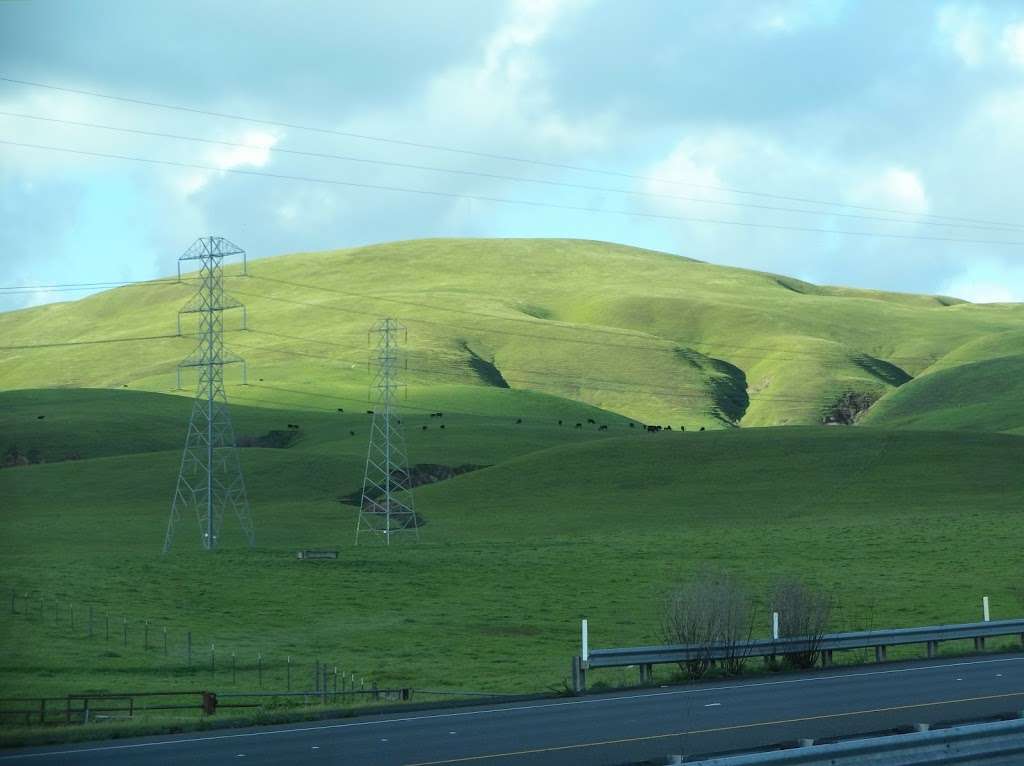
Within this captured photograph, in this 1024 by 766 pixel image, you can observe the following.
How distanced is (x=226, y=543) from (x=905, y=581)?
45.9 m

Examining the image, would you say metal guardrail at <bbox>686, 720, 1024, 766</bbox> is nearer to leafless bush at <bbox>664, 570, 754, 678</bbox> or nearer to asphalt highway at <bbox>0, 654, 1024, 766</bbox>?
asphalt highway at <bbox>0, 654, 1024, 766</bbox>

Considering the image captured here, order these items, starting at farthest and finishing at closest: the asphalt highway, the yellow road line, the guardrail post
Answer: the guardrail post
the asphalt highway
the yellow road line

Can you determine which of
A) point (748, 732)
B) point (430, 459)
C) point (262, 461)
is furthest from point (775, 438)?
point (748, 732)

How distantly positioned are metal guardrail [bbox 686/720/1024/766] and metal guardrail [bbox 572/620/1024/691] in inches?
485

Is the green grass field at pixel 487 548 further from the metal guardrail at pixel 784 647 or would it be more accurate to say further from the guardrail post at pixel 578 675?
the guardrail post at pixel 578 675

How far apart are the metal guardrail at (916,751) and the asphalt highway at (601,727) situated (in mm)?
3304

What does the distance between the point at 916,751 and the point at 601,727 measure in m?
7.98

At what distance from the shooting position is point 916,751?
16.9m

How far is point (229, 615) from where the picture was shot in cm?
5825

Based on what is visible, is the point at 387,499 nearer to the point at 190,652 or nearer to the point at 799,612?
the point at 190,652

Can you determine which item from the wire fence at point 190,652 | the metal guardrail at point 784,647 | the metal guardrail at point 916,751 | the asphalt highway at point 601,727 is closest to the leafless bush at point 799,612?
the metal guardrail at point 784,647

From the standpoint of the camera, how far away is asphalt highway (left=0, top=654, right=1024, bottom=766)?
20.7 meters

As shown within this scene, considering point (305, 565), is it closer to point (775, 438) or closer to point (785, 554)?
point (785, 554)

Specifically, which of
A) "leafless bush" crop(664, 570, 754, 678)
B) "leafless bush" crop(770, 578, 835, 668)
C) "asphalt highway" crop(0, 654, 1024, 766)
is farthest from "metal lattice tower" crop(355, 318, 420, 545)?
"asphalt highway" crop(0, 654, 1024, 766)
